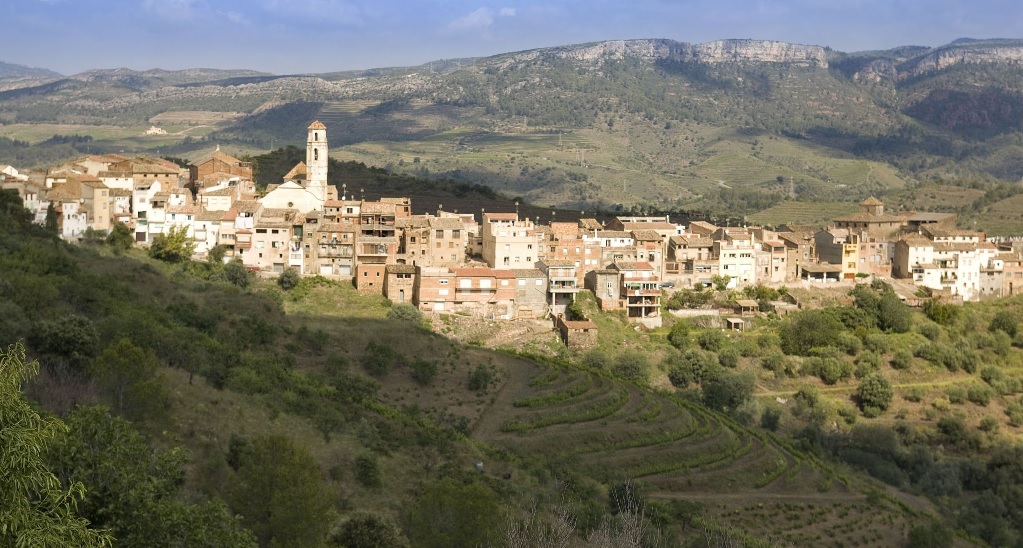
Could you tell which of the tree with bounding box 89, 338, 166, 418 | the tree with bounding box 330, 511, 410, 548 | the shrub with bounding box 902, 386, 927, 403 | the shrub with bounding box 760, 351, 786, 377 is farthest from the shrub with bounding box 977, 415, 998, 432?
the tree with bounding box 89, 338, 166, 418

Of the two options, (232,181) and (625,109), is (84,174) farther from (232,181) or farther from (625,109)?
(625,109)

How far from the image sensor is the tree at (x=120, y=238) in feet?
117

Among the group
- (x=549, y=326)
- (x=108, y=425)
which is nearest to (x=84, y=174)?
(x=549, y=326)

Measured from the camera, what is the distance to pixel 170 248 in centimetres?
3597

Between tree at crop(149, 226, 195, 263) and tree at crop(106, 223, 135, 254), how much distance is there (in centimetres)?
84

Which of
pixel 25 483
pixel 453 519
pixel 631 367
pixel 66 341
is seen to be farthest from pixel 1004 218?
pixel 25 483

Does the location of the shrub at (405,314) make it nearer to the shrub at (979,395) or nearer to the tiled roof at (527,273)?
the tiled roof at (527,273)

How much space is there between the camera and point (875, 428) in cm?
3434

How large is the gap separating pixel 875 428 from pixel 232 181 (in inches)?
1014

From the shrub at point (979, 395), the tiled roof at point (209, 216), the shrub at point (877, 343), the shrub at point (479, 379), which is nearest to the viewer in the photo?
the shrub at point (479, 379)

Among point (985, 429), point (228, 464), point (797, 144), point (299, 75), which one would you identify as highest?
point (299, 75)

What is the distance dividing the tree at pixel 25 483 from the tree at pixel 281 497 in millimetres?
6296

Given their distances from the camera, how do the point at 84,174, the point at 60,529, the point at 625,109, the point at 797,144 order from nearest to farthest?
1. the point at 60,529
2. the point at 84,174
3. the point at 797,144
4. the point at 625,109

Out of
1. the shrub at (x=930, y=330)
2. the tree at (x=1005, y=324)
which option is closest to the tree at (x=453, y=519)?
the shrub at (x=930, y=330)
